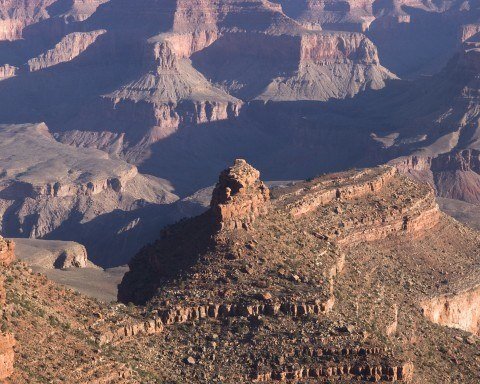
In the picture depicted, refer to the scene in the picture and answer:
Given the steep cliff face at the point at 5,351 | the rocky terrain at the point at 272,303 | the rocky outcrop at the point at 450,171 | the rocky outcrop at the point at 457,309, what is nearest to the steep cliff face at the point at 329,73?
the rocky outcrop at the point at 450,171

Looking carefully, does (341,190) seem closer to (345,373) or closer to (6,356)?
(345,373)

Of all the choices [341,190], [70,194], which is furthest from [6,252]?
[70,194]

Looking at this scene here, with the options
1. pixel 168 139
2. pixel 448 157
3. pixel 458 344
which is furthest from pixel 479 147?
pixel 458 344

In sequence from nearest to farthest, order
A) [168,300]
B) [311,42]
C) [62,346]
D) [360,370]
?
[62,346], [360,370], [168,300], [311,42]

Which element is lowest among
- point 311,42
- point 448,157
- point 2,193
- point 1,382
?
point 1,382

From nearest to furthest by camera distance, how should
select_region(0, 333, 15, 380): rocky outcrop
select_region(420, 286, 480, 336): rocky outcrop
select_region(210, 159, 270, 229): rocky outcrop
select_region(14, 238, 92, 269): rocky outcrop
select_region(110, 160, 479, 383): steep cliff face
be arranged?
1. select_region(0, 333, 15, 380): rocky outcrop
2. select_region(110, 160, 479, 383): steep cliff face
3. select_region(210, 159, 270, 229): rocky outcrop
4. select_region(420, 286, 480, 336): rocky outcrop
5. select_region(14, 238, 92, 269): rocky outcrop

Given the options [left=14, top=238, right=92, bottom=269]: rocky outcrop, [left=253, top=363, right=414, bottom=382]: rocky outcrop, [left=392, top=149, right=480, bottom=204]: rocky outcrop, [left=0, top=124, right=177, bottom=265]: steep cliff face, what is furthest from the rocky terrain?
[left=392, top=149, right=480, bottom=204]: rocky outcrop

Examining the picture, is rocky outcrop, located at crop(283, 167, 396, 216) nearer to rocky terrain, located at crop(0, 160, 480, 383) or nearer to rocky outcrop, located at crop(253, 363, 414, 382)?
rocky terrain, located at crop(0, 160, 480, 383)

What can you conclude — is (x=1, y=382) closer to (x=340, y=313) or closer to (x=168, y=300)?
(x=168, y=300)
